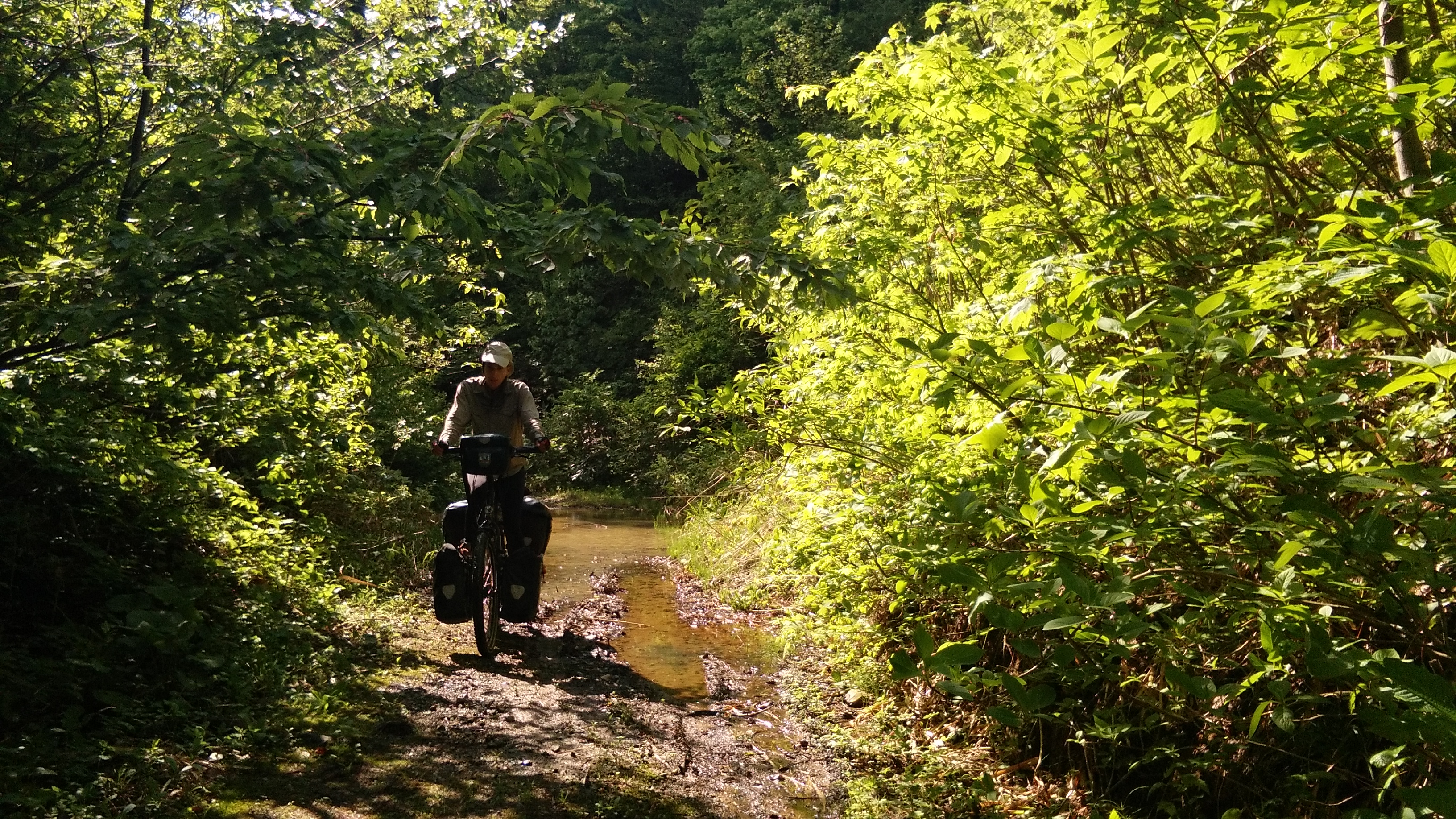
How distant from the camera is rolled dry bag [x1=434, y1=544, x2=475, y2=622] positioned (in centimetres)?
552

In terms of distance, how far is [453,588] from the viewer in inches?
218

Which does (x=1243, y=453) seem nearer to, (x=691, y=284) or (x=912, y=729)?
(x=691, y=284)

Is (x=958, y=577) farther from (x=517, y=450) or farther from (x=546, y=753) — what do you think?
(x=517, y=450)

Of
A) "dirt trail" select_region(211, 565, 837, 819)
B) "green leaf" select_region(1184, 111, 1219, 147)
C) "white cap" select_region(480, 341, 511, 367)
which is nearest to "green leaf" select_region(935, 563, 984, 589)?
"green leaf" select_region(1184, 111, 1219, 147)

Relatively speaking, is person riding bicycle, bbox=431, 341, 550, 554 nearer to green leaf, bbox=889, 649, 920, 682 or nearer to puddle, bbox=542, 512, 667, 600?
puddle, bbox=542, 512, 667, 600

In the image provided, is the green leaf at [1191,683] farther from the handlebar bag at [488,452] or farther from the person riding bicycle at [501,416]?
the person riding bicycle at [501,416]

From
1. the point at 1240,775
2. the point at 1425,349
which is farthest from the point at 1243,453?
the point at 1240,775

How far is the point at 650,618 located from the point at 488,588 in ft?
6.06

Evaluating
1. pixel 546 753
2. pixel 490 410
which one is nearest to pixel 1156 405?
pixel 546 753

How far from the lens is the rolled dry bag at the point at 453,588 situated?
5520 mm

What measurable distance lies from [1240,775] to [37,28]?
646cm

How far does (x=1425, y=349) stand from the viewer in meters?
2.46

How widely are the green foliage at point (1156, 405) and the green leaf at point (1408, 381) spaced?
0.4 inches

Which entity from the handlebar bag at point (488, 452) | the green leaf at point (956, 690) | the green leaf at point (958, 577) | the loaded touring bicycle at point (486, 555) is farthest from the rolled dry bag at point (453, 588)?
the green leaf at point (958, 577)
